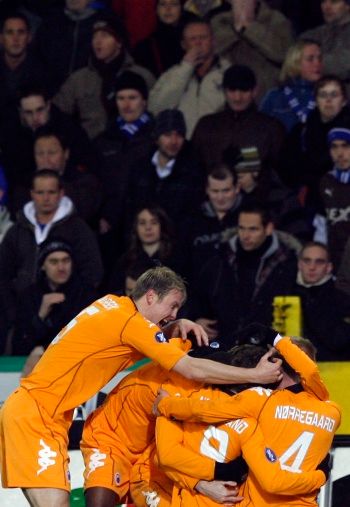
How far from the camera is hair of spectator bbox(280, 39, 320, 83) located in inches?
549

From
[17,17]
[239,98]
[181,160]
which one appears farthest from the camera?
[17,17]

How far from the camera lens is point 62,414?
9609 millimetres

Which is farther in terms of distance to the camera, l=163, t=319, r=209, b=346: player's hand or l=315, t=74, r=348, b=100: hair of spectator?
l=315, t=74, r=348, b=100: hair of spectator

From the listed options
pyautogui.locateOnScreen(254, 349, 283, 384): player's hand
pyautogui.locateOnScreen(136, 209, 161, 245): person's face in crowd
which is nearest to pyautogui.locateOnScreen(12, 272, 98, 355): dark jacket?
pyautogui.locateOnScreen(136, 209, 161, 245): person's face in crowd

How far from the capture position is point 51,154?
14.2 meters

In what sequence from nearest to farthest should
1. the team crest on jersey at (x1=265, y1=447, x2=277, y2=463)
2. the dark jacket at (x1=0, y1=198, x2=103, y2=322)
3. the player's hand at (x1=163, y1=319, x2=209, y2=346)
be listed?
the team crest on jersey at (x1=265, y1=447, x2=277, y2=463)
the player's hand at (x1=163, y1=319, x2=209, y2=346)
the dark jacket at (x1=0, y1=198, x2=103, y2=322)

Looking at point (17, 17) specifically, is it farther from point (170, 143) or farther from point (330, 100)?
point (330, 100)

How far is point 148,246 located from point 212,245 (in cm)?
52

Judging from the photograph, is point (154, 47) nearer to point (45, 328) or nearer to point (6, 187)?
point (6, 187)

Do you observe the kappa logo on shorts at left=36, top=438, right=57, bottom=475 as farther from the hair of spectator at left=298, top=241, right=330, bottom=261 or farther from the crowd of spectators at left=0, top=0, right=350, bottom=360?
the hair of spectator at left=298, top=241, right=330, bottom=261

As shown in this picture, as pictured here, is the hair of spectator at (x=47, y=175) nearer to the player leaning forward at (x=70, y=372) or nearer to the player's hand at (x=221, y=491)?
the player leaning forward at (x=70, y=372)

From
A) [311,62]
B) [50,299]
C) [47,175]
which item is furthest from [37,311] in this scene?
[311,62]

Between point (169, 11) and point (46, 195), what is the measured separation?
2.61 metres

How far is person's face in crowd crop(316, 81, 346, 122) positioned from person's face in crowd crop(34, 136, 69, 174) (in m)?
2.29
